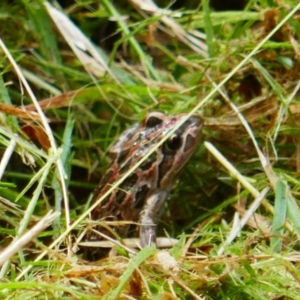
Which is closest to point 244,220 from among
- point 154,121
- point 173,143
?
point 173,143

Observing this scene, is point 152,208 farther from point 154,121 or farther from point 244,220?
point 244,220

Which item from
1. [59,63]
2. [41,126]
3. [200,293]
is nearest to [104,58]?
[59,63]

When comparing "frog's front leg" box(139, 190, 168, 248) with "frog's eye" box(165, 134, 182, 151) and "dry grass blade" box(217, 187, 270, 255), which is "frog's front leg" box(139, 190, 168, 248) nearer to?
"frog's eye" box(165, 134, 182, 151)

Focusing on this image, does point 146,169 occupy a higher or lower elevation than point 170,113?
lower

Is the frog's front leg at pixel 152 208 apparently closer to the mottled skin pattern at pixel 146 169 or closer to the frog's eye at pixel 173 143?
the mottled skin pattern at pixel 146 169

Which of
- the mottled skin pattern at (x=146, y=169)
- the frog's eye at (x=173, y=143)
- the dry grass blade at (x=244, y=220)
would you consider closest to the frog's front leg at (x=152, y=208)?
the mottled skin pattern at (x=146, y=169)

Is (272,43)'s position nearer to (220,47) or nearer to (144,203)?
(220,47)
